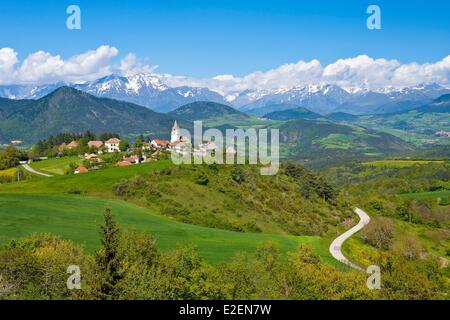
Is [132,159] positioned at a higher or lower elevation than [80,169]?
higher

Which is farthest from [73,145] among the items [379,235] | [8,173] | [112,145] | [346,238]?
[379,235]

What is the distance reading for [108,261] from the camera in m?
30.2

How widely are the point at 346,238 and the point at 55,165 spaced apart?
8023cm

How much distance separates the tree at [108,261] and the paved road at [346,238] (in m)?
33.9

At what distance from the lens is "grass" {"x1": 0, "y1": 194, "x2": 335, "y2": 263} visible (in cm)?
5212

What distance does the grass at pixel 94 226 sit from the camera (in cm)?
5212

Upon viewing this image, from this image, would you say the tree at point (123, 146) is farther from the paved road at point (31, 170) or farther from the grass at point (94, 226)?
the grass at point (94, 226)

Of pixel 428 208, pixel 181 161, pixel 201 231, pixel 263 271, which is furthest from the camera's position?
pixel 428 208

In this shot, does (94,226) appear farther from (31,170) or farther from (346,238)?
(31,170)

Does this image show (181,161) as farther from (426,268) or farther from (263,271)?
(263,271)

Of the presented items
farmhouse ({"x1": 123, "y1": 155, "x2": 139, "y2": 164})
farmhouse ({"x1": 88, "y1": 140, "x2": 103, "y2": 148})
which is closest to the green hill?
farmhouse ({"x1": 123, "y1": 155, "x2": 139, "y2": 164})
